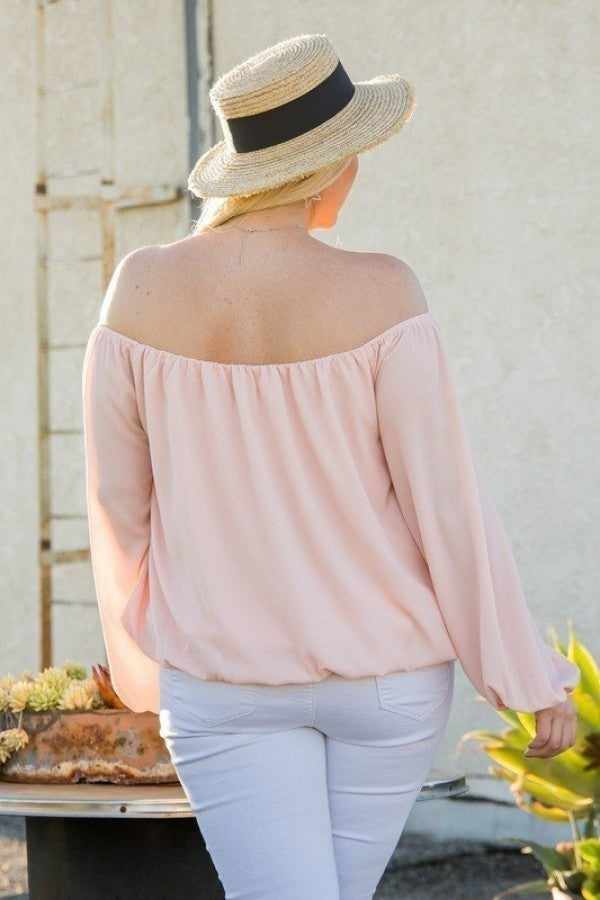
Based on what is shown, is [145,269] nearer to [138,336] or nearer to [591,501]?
[138,336]

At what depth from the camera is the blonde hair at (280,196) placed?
232 cm

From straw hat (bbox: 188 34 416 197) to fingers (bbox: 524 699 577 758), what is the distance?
83 cm

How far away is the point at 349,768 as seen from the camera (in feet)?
7.32

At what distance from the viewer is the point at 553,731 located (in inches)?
91.6

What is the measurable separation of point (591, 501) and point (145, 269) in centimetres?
352

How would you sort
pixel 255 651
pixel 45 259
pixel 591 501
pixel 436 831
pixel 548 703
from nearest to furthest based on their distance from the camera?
pixel 255 651 → pixel 548 703 → pixel 591 501 → pixel 436 831 → pixel 45 259

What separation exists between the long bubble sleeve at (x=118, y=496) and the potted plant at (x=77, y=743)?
794 millimetres

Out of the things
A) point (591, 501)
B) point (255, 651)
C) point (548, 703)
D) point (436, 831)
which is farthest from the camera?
point (436, 831)

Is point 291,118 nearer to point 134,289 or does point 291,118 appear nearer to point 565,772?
point 134,289

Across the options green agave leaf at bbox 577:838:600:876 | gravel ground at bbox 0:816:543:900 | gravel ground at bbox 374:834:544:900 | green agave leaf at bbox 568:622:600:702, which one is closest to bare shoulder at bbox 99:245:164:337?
green agave leaf at bbox 577:838:600:876

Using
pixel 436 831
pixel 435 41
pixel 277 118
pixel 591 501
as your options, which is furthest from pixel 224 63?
pixel 277 118

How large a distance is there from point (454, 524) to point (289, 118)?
62cm

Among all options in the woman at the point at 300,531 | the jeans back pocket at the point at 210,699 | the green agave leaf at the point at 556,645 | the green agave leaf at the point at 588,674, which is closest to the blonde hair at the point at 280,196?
the woman at the point at 300,531

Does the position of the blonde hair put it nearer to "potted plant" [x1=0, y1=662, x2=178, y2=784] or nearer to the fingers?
the fingers
